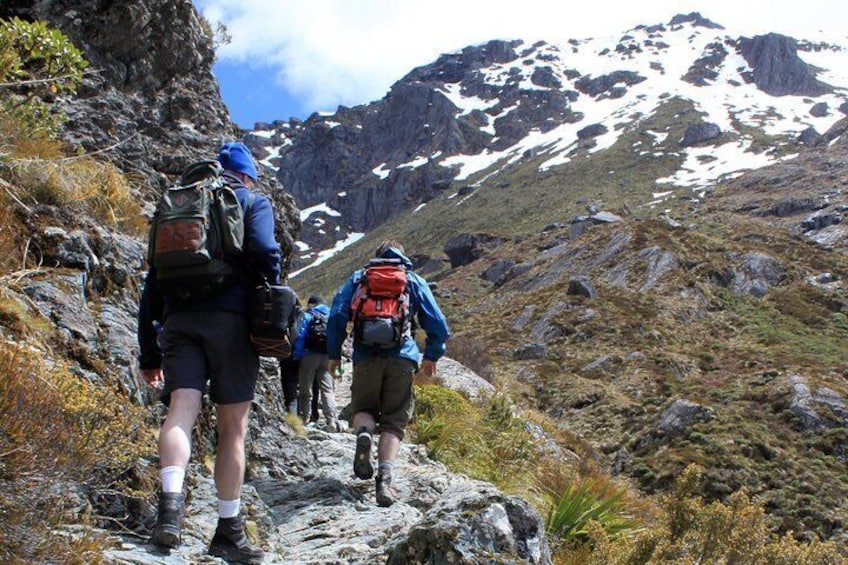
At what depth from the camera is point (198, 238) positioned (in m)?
3.08

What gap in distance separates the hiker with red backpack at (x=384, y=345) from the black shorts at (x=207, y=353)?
5.42ft

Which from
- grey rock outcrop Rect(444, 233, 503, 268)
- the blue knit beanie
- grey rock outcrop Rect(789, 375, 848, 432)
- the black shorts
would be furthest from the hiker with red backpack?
grey rock outcrop Rect(444, 233, 503, 268)

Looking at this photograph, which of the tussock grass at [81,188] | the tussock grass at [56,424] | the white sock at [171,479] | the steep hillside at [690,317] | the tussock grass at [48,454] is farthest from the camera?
the steep hillside at [690,317]

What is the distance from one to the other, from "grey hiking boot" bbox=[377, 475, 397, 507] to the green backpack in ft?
7.28

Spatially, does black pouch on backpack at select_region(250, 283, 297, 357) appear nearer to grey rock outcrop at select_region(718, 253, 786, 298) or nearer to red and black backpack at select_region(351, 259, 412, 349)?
red and black backpack at select_region(351, 259, 412, 349)

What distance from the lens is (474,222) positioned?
94.1 m

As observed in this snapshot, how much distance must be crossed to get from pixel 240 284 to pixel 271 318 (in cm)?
26

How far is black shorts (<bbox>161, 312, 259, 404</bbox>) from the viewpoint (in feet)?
10.5

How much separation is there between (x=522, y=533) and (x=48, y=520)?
2062 mm

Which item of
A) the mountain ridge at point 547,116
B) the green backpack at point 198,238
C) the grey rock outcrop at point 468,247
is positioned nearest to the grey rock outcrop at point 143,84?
the green backpack at point 198,238

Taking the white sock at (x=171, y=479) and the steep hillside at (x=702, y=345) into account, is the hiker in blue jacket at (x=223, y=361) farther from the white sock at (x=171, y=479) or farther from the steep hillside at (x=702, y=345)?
the steep hillside at (x=702, y=345)

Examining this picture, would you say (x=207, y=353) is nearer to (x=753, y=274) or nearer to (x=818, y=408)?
(x=818, y=408)

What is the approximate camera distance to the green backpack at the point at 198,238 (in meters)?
3.08

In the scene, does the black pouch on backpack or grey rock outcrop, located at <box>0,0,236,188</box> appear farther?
grey rock outcrop, located at <box>0,0,236,188</box>
